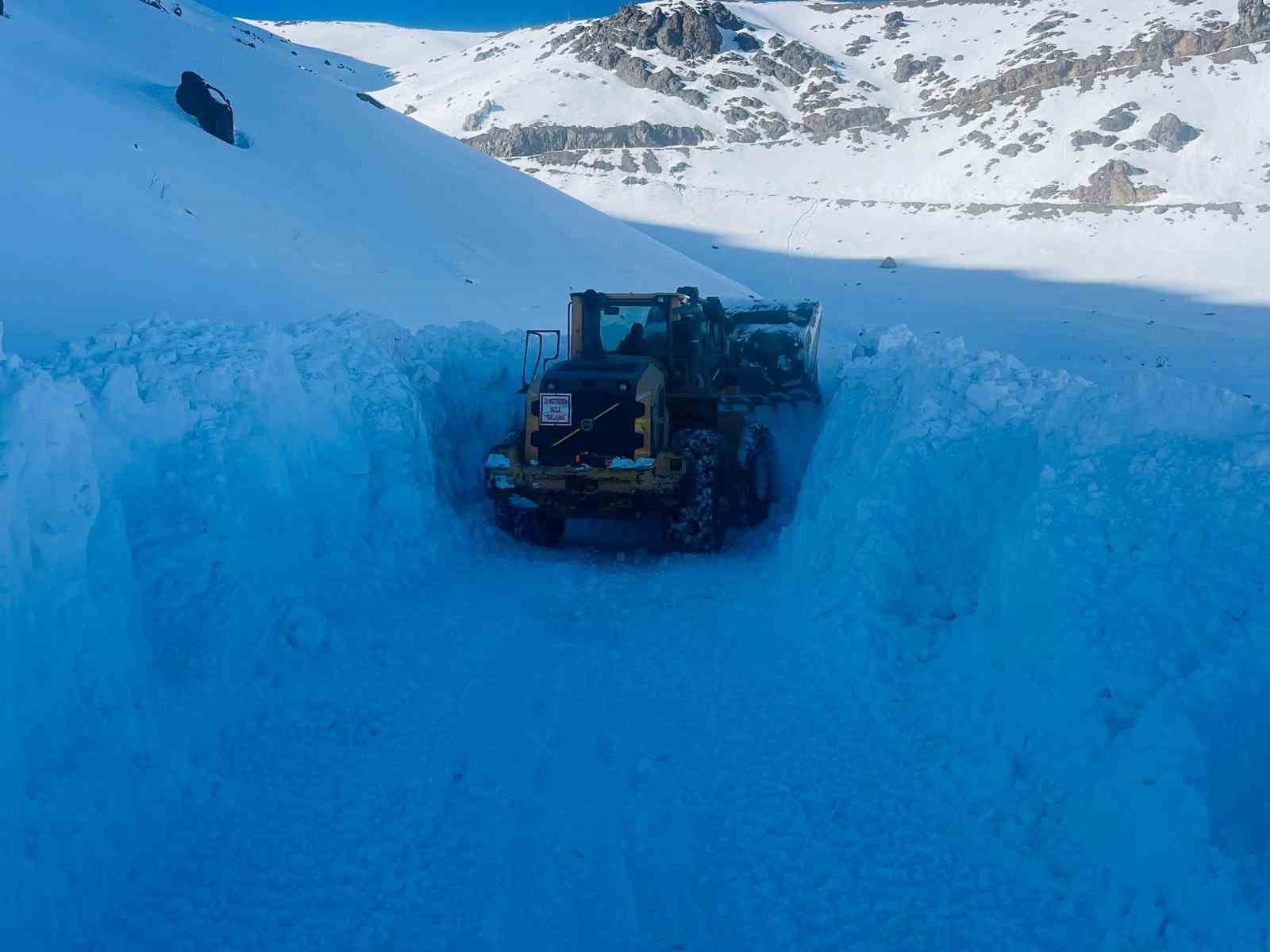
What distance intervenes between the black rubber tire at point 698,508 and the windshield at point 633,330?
1420mm

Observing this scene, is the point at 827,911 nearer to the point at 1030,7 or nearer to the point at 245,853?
the point at 245,853

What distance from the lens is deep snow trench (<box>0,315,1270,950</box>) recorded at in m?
3.90

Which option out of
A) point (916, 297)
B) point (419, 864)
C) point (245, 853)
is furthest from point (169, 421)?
point (916, 297)

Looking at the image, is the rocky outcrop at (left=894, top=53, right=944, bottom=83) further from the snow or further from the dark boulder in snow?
the snow

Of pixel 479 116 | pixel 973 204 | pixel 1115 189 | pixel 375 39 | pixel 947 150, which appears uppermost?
pixel 375 39

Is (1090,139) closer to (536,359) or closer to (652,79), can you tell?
(652,79)

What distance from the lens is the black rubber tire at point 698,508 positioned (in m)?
8.70

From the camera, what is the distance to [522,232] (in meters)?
20.9

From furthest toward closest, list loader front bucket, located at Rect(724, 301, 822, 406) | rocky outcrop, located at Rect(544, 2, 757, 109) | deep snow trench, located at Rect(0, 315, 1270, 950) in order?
rocky outcrop, located at Rect(544, 2, 757, 109) → loader front bucket, located at Rect(724, 301, 822, 406) → deep snow trench, located at Rect(0, 315, 1270, 950)

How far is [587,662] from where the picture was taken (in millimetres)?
6375

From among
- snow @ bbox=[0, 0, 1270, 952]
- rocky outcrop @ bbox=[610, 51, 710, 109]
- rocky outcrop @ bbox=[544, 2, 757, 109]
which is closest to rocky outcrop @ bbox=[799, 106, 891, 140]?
rocky outcrop @ bbox=[610, 51, 710, 109]

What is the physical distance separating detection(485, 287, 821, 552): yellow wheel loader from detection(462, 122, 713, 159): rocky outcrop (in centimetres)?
5827

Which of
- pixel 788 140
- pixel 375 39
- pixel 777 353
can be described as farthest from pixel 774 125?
pixel 375 39

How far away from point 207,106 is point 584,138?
1959 inches
